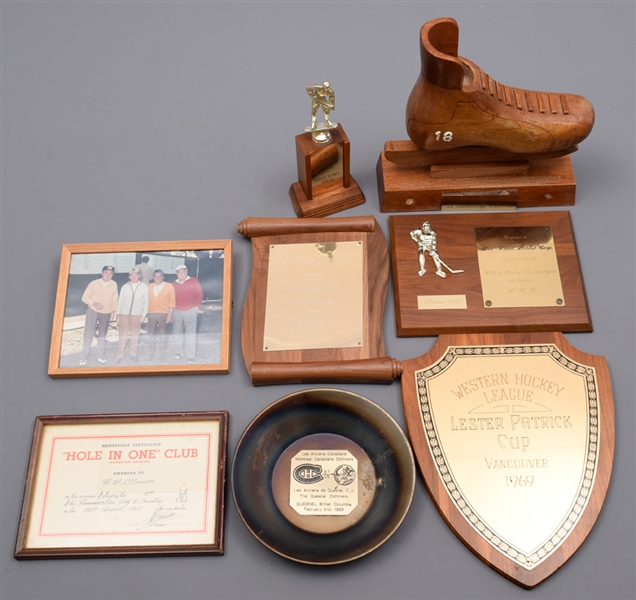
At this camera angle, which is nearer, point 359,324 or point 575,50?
point 359,324

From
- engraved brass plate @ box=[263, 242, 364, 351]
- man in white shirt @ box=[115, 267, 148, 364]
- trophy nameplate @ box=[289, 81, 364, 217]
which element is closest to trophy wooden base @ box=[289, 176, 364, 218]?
trophy nameplate @ box=[289, 81, 364, 217]

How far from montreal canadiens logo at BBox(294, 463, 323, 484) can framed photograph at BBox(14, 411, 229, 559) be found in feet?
0.58

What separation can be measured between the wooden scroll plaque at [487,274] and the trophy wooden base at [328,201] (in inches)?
5.2

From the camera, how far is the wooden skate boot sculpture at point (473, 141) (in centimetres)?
188

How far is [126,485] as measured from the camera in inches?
68.6

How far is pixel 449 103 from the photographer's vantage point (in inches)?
74.5

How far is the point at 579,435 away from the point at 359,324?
0.60 meters

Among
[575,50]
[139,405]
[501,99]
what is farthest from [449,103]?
[139,405]

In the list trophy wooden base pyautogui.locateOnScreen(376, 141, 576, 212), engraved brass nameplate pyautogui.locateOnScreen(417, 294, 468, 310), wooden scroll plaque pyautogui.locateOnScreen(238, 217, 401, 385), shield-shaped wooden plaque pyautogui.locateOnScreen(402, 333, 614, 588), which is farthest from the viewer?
trophy wooden base pyautogui.locateOnScreen(376, 141, 576, 212)

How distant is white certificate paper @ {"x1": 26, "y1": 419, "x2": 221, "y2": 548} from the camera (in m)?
1.69

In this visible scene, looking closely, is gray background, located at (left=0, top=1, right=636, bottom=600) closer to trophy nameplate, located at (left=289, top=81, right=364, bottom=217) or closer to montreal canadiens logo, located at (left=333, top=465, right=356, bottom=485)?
trophy nameplate, located at (left=289, top=81, right=364, bottom=217)

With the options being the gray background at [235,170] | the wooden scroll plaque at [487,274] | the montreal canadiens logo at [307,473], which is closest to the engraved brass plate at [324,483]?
the montreal canadiens logo at [307,473]

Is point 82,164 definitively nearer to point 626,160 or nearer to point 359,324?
point 359,324
